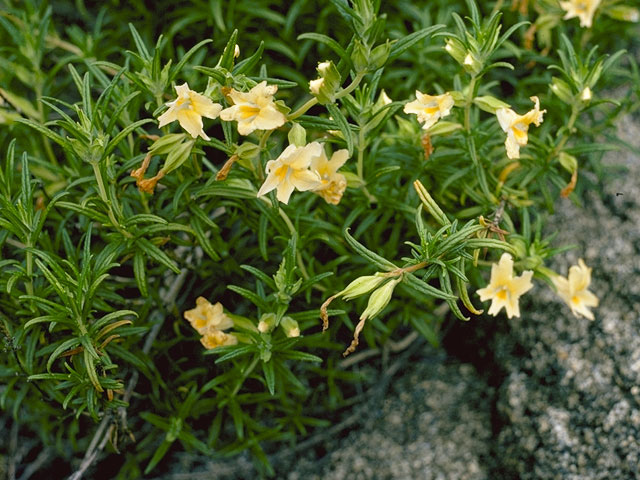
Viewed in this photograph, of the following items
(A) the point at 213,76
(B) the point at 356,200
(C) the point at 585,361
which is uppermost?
(A) the point at 213,76

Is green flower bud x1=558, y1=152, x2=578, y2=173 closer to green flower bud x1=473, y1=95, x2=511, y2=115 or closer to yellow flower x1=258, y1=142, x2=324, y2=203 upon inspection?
green flower bud x1=473, y1=95, x2=511, y2=115

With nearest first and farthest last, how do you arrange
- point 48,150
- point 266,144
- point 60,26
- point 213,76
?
1. point 213,76
2. point 266,144
3. point 48,150
4. point 60,26

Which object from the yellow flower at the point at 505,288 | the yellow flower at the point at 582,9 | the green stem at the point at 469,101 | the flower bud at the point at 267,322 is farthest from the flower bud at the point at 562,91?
the flower bud at the point at 267,322

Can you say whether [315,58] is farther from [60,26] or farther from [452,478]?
[452,478]

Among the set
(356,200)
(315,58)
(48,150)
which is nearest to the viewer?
(356,200)

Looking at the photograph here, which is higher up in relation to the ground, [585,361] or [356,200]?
[356,200]

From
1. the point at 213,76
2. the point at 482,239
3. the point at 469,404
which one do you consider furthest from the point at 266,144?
the point at 469,404

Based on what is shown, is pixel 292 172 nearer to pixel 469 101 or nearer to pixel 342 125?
pixel 342 125
